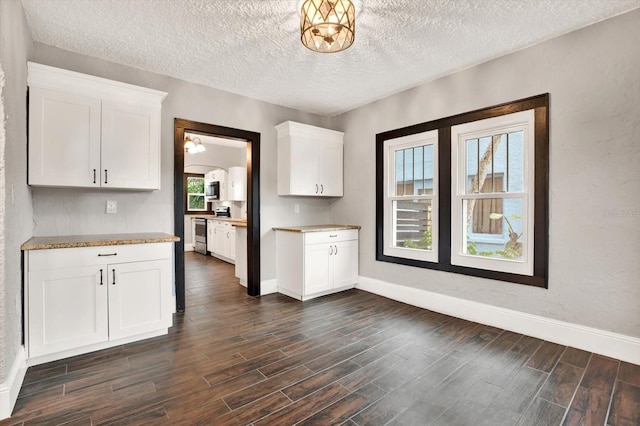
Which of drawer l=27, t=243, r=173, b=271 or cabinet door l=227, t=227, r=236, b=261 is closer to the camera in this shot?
drawer l=27, t=243, r=173, b=271

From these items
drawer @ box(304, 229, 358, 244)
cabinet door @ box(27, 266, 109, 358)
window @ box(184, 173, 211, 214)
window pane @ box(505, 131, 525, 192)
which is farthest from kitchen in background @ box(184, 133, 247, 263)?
window pane @ box(505, 131, 525, 192)

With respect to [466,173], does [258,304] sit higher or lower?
lower

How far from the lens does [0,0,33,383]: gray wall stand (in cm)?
174

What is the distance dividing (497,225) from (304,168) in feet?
8.10

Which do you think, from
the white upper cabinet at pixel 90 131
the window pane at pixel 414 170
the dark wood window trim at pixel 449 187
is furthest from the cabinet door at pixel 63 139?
the window pane at pixel 414 170

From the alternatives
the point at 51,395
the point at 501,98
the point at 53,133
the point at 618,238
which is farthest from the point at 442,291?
the point at 53,133

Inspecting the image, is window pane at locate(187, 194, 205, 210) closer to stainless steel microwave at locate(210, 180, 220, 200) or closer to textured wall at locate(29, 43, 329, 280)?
stainless steel microwave at locate(210, 180, 220, 200)

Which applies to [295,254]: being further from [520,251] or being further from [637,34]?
[637,34]

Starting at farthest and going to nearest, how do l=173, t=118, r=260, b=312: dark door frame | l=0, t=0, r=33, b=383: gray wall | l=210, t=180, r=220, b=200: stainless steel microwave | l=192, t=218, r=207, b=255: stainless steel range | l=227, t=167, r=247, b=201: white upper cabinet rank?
1. l=210, t=180, r=220, b=200: stainless steel microwave
2. l=192, t=218, r=207, b=255: stainless steel range
3. l=227, t=167, r=247, b=201: white upper cabinet
4. l=173, t=118, r=260, b=312: dark door frame
5. l=0, t=0, r=33, b=383: gray wall

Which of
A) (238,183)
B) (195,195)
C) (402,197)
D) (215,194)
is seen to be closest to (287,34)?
(402,197)

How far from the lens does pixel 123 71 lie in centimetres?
327

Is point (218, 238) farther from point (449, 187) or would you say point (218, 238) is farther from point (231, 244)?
point (449, 187)

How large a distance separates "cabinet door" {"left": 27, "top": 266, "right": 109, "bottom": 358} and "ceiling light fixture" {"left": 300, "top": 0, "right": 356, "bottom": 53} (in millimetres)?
2476

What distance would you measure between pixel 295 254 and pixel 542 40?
3367 millimetres
